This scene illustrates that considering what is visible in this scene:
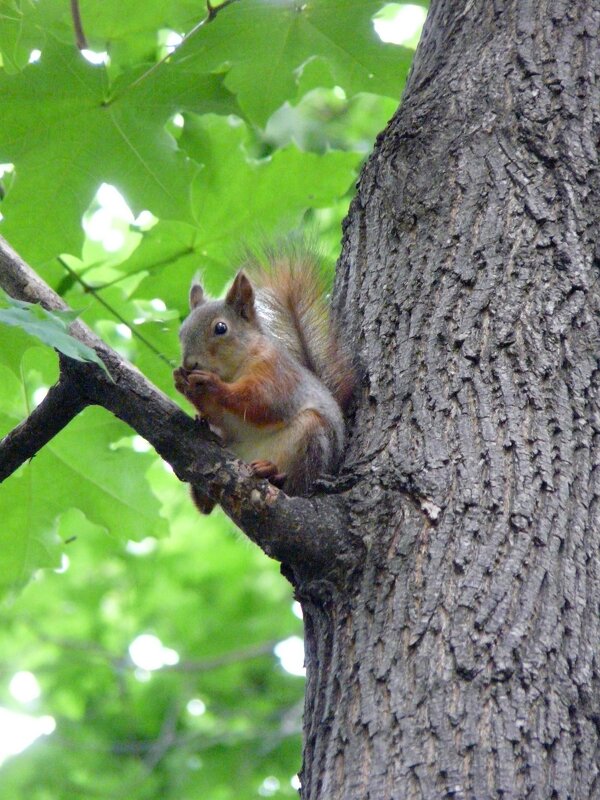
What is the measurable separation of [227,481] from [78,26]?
1.58 metres

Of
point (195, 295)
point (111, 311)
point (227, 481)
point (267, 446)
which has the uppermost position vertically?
point (195, 295)

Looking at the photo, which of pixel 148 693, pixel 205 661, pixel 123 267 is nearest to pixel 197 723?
pixel 148 693

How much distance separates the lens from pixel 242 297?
2.79 metres

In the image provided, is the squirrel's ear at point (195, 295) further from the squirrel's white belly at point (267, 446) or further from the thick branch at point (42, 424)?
the thick branch at point (42, 424)

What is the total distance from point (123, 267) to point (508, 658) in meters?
1.84

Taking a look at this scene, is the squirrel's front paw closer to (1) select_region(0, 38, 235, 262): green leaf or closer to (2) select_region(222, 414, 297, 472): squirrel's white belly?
(2) select_region(222, 414, 297, 472): squirrel's white belly

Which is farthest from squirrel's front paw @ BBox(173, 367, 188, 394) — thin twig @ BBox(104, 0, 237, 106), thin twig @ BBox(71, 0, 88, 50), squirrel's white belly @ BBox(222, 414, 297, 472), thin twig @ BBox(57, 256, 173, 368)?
thin twig @ BBox(71, 0, 88, 50)

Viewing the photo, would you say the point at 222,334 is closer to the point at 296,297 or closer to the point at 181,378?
the point at 296,297

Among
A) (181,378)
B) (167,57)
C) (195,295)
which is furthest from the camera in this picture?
(195,295)

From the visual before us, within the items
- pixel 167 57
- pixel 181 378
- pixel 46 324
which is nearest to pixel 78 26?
pixel 167 57

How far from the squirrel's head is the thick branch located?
81cm

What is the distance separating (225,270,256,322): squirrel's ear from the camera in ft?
9.09

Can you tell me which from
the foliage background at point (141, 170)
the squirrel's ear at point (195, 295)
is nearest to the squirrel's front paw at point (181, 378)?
the foliage background at point (141, 170)

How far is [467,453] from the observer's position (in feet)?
5.92
